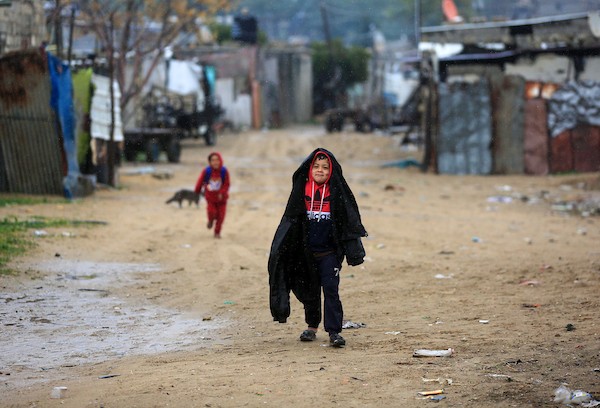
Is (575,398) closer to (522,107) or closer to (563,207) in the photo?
(563,207)

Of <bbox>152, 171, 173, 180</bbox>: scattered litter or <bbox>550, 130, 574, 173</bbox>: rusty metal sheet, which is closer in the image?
<bbox>152, 171, 173, 180</bbox>: scattered litter

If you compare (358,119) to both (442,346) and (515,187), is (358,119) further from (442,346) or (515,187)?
(442,346)

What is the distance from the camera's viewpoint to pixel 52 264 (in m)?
10.0

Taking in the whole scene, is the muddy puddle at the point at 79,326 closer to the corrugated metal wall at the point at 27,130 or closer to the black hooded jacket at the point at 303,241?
the black hooded jacket at the point at 303,241

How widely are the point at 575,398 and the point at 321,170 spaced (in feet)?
7.90

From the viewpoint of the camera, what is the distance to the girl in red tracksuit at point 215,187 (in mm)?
12266

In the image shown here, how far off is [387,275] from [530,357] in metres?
4.01

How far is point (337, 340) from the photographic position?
6.41 m

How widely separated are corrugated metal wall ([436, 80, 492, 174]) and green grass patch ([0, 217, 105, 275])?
450 inches

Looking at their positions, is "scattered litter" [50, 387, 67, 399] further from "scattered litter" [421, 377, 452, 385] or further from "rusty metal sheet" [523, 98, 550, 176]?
"rusty metal sheet" [523, 98, 550, 176]

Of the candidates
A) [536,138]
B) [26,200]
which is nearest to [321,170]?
[26,200]

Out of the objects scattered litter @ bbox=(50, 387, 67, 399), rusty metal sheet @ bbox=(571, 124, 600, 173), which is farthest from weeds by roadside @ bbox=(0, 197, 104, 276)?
rusty metal sheet @ bbox=(571, 124, 600, 173)

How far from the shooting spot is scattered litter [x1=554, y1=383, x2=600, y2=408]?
4848 mm

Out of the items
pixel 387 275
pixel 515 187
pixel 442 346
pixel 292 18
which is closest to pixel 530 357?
pixel 442 346
